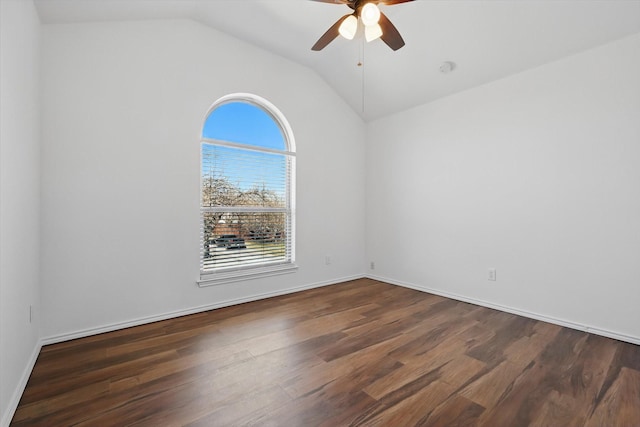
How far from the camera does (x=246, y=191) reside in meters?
3.57

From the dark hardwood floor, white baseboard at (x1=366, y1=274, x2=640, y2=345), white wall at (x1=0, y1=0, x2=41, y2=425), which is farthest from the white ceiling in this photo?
the dark hardwood floor

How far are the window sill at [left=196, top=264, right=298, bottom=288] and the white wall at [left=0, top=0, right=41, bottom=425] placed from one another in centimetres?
130

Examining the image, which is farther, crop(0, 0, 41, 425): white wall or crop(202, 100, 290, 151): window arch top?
crop(202, 100, 290, 151): window arch top

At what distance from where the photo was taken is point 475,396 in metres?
1.70

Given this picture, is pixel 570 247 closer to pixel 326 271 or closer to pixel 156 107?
pixel 326 271

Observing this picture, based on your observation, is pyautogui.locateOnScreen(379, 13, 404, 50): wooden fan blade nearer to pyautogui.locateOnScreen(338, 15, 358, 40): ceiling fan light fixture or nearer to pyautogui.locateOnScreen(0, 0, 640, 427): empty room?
pyautogui.locateOnScreen(0, 0, 640, 427): empty room

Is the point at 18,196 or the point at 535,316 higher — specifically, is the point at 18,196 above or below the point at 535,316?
above

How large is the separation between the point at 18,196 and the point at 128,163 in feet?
3.28

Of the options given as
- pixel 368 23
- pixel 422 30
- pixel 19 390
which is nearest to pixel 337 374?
pixel 19 390

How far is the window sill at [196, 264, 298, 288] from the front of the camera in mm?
3152

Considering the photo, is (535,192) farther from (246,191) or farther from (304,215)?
Result: (246,191)

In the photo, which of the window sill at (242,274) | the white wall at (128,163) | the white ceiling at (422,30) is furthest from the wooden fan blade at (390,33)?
the window sill at (242,274)

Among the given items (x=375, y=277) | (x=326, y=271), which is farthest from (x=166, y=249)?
(x=375, y=277)

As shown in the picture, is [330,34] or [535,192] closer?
[330,34]
